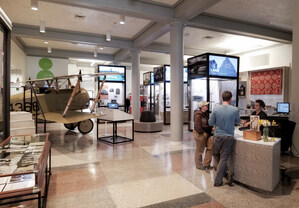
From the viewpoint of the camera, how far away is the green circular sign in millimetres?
13203

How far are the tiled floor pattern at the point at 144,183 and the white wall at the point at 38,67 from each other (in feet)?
31.1

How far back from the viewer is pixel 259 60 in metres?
11.5

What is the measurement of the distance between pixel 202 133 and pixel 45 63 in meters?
12.5

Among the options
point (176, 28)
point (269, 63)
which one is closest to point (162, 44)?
point (176, 28)

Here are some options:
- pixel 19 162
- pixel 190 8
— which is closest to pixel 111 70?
pixel 190 8

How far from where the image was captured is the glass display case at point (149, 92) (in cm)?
1282

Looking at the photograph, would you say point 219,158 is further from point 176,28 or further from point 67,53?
point 67,53

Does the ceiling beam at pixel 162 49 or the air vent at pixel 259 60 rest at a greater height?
the ceiling beam at pixel 162 49

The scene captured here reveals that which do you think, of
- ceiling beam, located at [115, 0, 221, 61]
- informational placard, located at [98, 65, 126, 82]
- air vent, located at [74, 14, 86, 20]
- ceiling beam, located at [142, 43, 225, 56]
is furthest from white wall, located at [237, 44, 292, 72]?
air vent, located at [74, 14, 86, 20]

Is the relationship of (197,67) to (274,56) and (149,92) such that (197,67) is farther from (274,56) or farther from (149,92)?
(149,92)

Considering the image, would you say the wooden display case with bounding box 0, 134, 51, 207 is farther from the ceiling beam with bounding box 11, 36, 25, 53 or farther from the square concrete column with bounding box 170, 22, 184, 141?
the ceiling beam with bounding box 11, 36, 25, 53

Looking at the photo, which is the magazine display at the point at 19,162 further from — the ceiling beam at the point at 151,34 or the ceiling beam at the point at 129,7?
the ceiling beam at the point at 151,34

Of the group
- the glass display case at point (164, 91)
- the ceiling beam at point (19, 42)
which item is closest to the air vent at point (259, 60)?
the glass display case at point (164, 91)

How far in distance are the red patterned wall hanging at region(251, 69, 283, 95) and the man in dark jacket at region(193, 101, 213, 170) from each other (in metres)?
8.20
